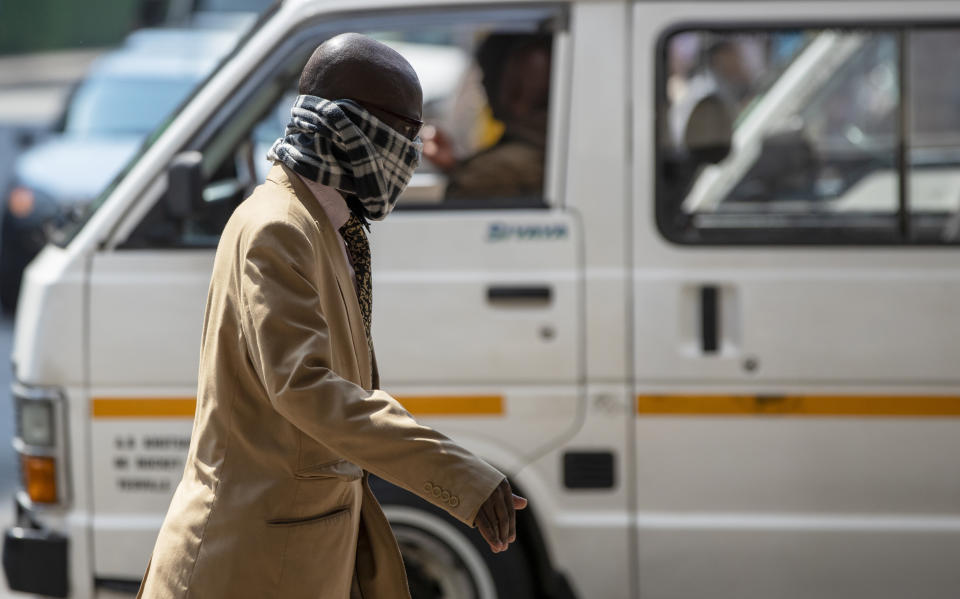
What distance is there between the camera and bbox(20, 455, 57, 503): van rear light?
12.9ft

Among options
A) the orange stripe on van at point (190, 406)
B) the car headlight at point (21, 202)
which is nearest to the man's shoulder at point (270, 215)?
the orange stripe on van at point (190, 406)

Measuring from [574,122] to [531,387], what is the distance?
29.9 inches

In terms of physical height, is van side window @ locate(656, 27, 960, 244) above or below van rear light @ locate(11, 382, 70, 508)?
above

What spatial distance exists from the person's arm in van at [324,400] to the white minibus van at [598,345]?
5.47ft

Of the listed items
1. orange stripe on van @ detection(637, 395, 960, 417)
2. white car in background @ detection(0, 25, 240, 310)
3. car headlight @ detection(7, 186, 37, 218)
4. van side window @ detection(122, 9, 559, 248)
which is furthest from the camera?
car headlight @ detection(7, 186, 37, 218)

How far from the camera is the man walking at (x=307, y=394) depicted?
6.98ft

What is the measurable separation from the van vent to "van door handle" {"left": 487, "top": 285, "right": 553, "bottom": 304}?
445 mm

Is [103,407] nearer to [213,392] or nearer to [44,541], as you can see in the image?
[44,541]

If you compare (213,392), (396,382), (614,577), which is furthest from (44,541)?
(213,392)

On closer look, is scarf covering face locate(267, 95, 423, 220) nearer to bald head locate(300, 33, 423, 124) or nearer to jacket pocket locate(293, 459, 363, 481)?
bald head locate(300, 33, 423, 124)

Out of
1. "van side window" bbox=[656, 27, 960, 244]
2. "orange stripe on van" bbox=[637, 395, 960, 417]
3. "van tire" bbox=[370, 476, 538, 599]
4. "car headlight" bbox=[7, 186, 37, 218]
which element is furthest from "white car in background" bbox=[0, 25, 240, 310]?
"orange stripe on van" bbox=[637, 395, 960, 417]

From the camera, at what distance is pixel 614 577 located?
390cm

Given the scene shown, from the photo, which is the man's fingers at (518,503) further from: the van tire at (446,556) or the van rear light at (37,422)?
the van rear light at (37,422)

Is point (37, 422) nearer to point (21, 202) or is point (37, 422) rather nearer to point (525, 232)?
point (525, 232)
